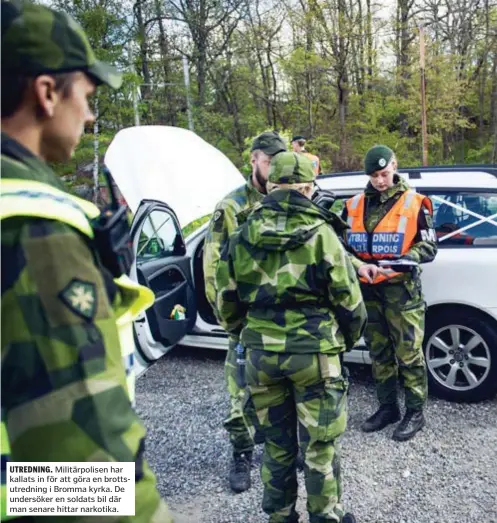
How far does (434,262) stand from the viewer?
3963 mm

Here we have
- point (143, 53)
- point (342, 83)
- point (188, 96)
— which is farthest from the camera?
point (143, 53)

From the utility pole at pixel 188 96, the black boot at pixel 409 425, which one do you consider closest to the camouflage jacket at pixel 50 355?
the black boot at pixel 409 425

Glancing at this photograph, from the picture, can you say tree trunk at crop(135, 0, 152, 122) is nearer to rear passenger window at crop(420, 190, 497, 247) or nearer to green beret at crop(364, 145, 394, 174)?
rear passenger window at crop(420, 190, 497, 247)

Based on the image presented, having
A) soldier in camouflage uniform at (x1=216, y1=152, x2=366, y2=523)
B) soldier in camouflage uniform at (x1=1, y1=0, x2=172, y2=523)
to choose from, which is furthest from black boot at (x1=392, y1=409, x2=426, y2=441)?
soldier in camouflage uniform at (x1=1, y1=0, x2=172, y2=523)

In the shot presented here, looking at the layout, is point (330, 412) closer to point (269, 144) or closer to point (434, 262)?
point (269, 144)

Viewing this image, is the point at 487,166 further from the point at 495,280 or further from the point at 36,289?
the point at 36,289

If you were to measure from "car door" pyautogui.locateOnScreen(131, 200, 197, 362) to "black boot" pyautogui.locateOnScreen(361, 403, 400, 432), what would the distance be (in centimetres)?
145

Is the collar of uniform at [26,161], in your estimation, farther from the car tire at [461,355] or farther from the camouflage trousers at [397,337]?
the car tire at [461,355]

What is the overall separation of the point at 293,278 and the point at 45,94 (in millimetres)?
1501

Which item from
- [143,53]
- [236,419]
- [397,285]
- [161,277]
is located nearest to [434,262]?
[397,285]

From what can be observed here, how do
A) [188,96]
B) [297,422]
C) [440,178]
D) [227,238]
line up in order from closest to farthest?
1. [297,422]
2. [227,238]
3. [440,178]
4. [188,96]

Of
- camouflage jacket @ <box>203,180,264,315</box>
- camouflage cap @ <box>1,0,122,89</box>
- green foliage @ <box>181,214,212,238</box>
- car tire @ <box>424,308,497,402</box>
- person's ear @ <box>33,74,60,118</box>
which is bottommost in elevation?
car tire @ <box>424,308,497,402</box>

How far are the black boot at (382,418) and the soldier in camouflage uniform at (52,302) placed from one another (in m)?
3.04

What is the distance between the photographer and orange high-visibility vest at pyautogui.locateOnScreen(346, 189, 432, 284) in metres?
3.48
